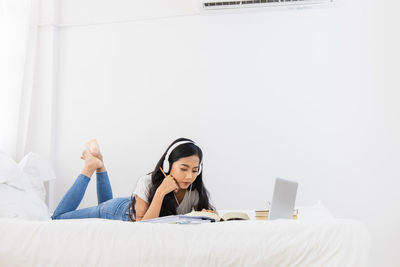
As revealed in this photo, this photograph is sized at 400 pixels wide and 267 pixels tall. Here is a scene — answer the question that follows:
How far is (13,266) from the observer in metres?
1.53

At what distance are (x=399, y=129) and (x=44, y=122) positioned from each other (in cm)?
231

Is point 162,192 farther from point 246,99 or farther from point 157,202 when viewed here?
point 246,99

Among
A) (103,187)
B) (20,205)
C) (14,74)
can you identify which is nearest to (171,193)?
(103,187)

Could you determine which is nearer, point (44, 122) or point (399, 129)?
point (399, 129)

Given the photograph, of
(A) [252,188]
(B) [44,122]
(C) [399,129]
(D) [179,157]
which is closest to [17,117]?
(B) [44,122]

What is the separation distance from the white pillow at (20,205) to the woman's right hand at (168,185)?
0.63 m

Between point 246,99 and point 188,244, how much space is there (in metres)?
1.32

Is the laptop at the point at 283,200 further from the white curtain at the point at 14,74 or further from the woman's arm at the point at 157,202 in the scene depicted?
the white curtain at the point at 14,74

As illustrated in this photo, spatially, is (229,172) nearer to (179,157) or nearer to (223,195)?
(223,195)

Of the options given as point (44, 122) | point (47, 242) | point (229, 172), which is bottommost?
point (47, 242)

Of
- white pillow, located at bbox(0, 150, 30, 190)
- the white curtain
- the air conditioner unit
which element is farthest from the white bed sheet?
the air conditioner unit

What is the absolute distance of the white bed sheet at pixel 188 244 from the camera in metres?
1.47

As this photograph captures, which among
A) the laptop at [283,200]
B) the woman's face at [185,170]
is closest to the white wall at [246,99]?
the woman's face at [185,170]

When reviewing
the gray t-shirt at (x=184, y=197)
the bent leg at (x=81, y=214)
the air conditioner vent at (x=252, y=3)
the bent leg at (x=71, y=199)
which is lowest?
the bent leg at (x=81, y=214)
